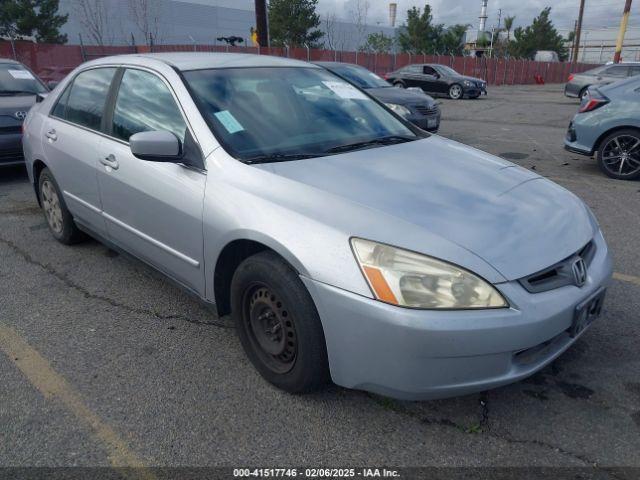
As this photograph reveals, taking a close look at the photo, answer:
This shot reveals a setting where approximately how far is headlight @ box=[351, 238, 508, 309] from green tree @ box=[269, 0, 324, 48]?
3521 cm

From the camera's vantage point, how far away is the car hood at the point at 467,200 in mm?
2205

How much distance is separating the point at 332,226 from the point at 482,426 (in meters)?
1.14

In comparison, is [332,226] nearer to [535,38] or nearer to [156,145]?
[156,145]

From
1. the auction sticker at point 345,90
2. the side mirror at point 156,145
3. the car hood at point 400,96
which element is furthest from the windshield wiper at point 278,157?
the car hood at point 400,96

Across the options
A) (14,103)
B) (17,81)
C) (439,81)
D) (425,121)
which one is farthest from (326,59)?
(14,103)

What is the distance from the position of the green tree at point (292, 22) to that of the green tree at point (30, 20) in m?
13.3

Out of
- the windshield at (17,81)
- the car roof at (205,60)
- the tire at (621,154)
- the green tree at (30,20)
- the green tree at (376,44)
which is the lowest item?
the tire at (621,154)

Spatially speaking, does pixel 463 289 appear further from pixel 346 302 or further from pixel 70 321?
pixel 70 321

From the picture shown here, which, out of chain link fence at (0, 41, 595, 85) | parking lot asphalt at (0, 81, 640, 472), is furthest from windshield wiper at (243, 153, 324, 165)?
chain link fence at (0, 41, 595, 85)

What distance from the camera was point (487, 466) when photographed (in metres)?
2.15

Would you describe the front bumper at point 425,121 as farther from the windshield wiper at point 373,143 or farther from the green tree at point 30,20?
the green tree at point 30,20

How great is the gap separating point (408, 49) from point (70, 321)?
158ft

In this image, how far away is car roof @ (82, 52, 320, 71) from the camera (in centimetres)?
331

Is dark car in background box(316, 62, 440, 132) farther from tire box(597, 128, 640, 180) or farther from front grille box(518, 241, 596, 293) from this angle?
front grille box(518, 241, 596, 293)
